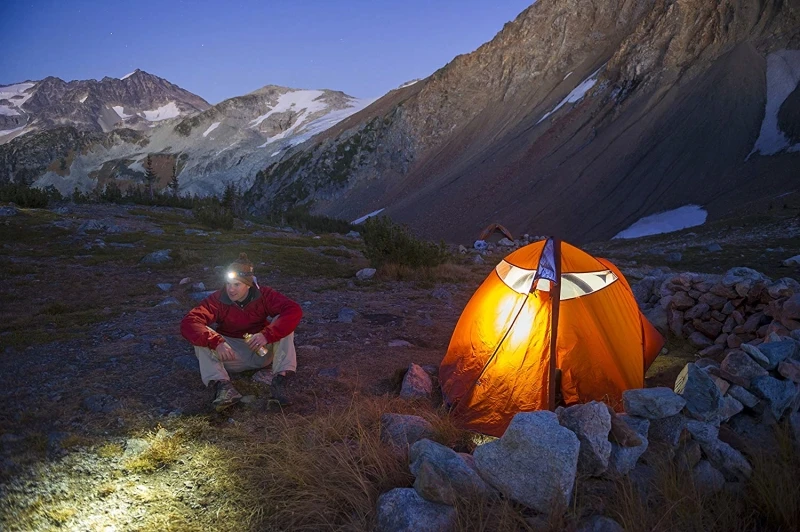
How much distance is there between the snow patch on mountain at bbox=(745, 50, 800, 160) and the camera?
30070 millimetres

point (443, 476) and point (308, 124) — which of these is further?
point (308, 124)

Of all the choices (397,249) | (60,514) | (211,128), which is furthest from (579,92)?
(211,128)

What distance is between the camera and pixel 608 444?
3.33m

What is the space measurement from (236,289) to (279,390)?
4.03 feet

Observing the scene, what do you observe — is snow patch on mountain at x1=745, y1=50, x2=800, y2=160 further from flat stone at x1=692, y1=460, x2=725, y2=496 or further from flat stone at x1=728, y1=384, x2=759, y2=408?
flat stone at x1=692, y1=460, x2=725, y2=496

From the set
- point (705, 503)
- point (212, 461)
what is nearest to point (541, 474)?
point (705, 503)

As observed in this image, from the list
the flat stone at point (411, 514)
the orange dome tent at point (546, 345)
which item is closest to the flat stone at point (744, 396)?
the orange dome tent at point (546, 345)

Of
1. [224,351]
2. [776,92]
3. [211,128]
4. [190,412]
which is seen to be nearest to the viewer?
[190,412]

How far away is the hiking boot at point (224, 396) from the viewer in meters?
4.73

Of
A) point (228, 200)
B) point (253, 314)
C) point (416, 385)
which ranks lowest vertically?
point (416, 385)

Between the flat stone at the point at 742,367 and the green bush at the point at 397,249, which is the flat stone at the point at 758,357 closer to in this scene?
the flat stone at the point at 742,367

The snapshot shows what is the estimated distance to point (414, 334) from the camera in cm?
799

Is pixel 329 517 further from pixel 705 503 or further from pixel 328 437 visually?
pixel 705 503

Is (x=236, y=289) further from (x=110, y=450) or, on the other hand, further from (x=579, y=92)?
(x=579, y=92)
